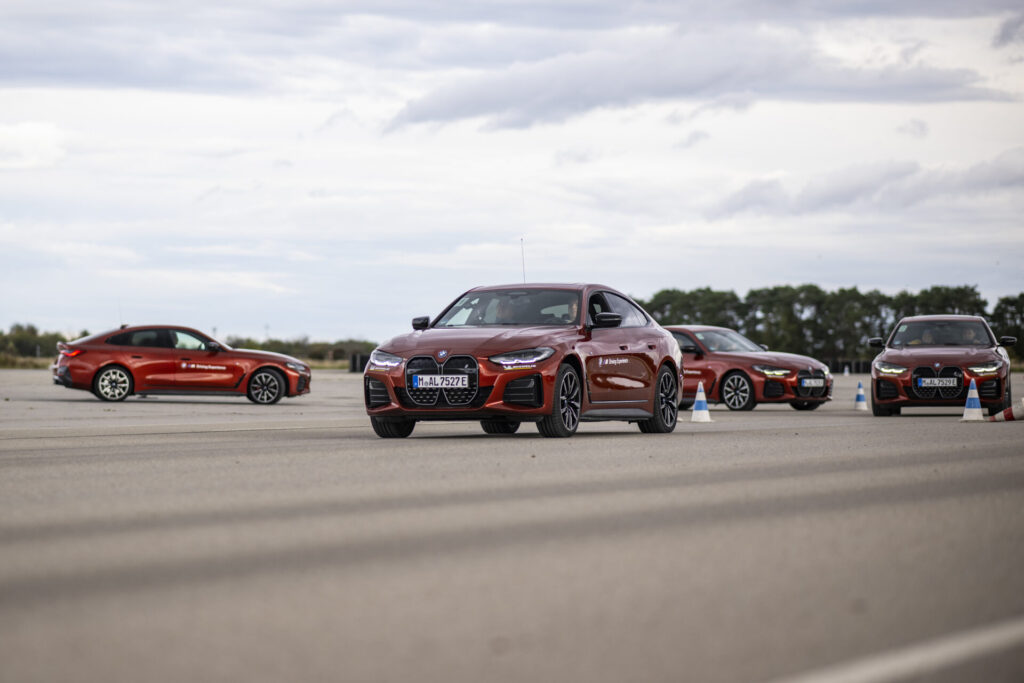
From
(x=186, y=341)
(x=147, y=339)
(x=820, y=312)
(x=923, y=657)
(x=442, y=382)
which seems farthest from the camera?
(x=820, y=312)

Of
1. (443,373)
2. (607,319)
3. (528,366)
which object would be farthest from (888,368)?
(443,373)

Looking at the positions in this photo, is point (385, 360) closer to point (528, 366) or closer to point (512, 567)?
point (528, 366)

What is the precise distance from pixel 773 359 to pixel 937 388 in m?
4.27

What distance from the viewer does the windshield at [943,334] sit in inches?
855

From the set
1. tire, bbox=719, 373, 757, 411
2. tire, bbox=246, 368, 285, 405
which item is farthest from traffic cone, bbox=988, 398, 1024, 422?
tire, bbox=246, 368, 285, 405

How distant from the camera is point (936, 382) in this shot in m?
20.3

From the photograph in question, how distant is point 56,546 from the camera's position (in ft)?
20.9

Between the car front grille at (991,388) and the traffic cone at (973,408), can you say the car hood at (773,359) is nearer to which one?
the car front grille at (991,388)

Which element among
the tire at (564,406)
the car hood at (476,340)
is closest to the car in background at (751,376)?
the tire at (564,406)

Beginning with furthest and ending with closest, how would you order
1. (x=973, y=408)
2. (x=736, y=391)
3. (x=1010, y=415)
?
(x=736, y=391), (x=1010, y=415), (x=973, y=408)

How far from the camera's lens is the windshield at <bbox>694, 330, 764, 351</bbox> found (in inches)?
979

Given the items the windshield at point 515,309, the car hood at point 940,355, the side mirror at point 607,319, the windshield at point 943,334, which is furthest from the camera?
the windshield at point 943,334

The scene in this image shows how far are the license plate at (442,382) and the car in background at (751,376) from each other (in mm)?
10806

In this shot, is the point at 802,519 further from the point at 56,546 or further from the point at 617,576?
the point at 56,546
